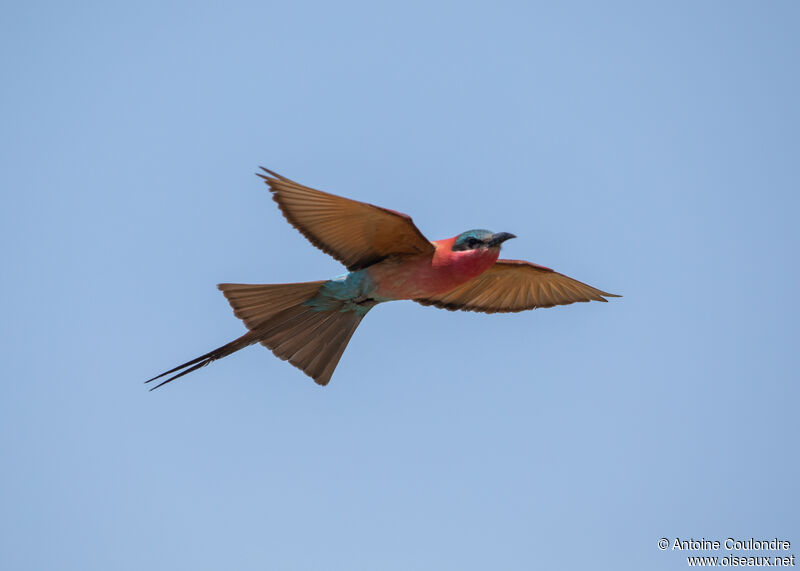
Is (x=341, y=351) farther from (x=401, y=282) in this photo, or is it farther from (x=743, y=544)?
(x=743, y=544)

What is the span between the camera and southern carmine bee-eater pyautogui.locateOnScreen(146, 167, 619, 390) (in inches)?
244

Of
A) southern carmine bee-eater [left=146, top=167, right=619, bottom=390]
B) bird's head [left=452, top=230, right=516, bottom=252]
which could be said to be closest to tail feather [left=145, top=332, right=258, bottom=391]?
southern carmine bee-eater [left=146, top=167, right=619, bottom=390]

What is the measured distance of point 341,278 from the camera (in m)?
6.61

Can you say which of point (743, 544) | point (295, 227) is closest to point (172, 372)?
point (295, 227)

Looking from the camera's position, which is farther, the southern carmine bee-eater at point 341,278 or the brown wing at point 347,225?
the southern carmine bee-eater at point 341,278

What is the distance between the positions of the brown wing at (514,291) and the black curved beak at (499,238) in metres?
0.82

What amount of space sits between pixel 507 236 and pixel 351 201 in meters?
1.08

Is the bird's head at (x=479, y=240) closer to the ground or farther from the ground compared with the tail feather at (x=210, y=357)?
farther from the ground

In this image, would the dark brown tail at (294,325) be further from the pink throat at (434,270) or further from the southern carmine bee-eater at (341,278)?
the pink throat at (434,270)

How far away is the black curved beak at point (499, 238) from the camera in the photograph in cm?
632

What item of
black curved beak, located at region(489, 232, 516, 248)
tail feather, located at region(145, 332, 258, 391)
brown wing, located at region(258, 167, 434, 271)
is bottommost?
tail feather, located at region(145, 332, 258, 391)

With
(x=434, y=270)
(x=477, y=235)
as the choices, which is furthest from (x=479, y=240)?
(x=434, y=270)

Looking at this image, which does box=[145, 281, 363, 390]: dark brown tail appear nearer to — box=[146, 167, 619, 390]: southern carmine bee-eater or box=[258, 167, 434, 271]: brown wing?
box=[146, 167, 619, 390]: southern carmine bee-eater

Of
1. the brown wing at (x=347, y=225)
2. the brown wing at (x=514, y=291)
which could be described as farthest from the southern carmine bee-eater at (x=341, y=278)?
the brown wing at (x=514, y=291)
